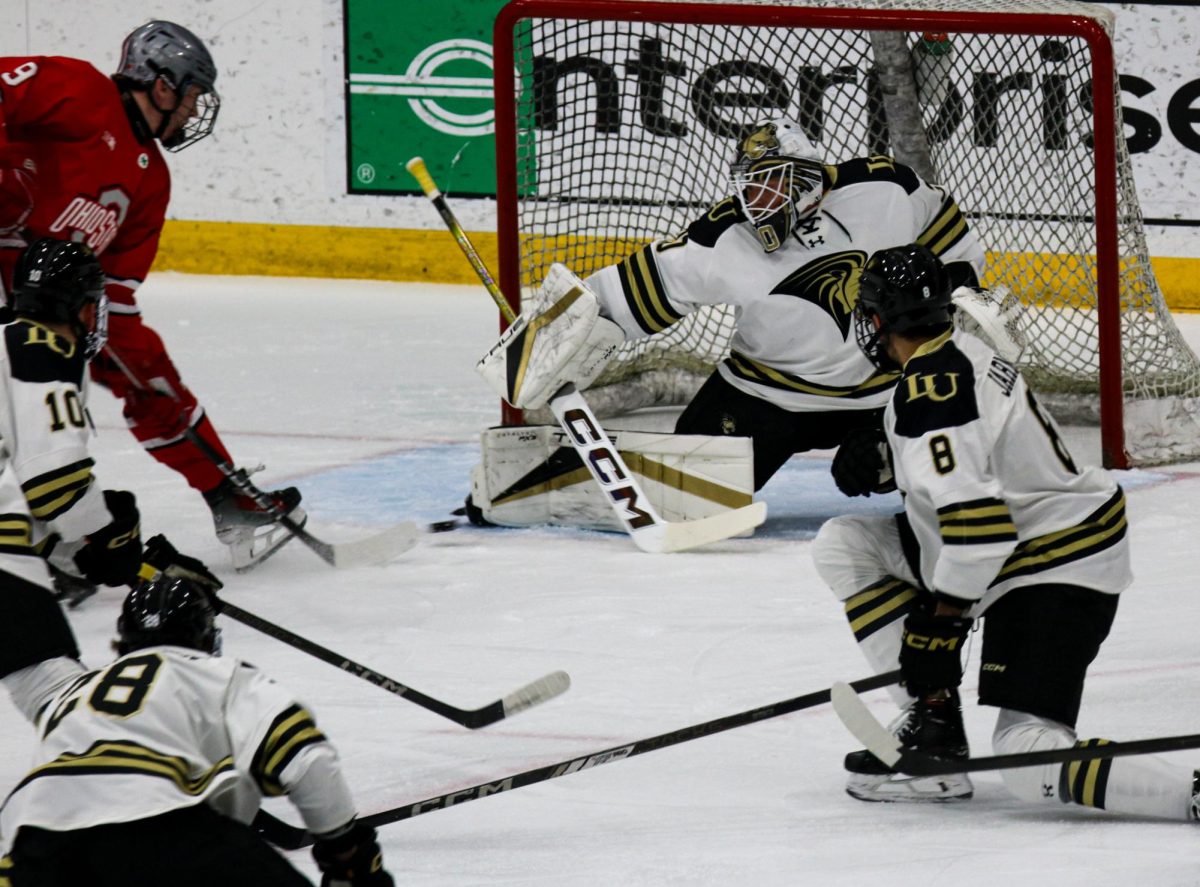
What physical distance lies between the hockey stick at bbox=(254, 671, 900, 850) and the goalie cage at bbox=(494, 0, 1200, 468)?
2.31m

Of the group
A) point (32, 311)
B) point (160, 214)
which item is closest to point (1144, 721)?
point (32, 311)

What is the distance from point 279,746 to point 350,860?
A: 0.14 metres

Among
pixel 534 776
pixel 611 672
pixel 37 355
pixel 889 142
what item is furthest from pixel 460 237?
pixel 534 776

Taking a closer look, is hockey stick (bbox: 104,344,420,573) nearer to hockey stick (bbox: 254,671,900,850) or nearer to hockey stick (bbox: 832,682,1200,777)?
hockey stick (bbox: 254,671,900,850)

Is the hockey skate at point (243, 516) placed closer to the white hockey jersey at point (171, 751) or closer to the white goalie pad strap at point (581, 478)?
the white goalie pad strap at point (581, 478)

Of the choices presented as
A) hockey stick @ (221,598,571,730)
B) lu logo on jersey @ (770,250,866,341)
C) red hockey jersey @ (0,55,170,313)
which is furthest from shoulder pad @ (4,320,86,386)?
lu logo on jersey @ (770,250,866,341)

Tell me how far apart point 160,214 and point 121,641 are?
1.99 metres

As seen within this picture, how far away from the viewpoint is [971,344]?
246 cm

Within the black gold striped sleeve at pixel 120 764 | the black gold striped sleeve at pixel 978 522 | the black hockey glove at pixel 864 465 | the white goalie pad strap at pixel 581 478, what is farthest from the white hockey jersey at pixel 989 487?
the white goalie pad strap at pixel 581 478

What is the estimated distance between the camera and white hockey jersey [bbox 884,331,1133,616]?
232 cm

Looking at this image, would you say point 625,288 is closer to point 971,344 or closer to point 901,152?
point 901,152

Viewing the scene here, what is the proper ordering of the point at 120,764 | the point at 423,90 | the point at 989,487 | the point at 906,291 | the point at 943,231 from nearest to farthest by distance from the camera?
1. the point at 120,764
2. the point at 989,487
3. the point at 906,291
4. the point at 943,231
5. the point at 423,90

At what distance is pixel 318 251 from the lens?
7.80 m

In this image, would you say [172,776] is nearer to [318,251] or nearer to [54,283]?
[54,283]
